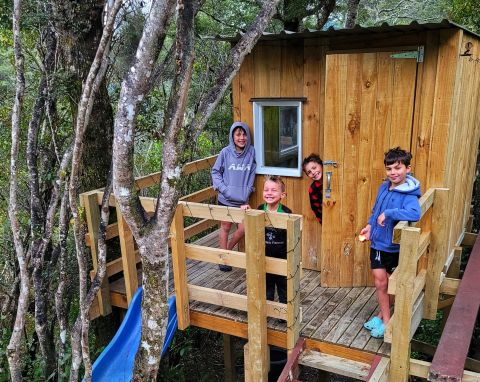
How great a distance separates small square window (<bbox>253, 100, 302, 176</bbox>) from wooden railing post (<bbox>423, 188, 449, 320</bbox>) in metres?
1.62

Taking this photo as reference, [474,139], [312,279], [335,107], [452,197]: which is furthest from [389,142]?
[474,139]

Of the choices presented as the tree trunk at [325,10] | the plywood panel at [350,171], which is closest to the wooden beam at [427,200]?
the plywood panel at [350,171]

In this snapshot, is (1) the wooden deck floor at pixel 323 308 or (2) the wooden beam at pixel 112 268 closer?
(1) the wooden deck floor at pixel 323 308

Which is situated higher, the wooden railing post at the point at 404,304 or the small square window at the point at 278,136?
the small square window at the point at 278,136

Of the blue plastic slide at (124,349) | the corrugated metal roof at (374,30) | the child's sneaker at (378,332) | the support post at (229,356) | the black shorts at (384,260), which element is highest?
the corrugated metal roof at (374,30)

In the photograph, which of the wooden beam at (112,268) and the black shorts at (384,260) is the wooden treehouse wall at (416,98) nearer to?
the black shorts at (384,260)

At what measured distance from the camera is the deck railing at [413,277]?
3.03m

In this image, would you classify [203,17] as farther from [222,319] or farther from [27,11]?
[222,319]

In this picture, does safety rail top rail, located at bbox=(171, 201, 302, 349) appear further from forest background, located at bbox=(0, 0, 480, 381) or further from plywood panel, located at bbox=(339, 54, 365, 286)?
plywood panel, located at bbox=(339, 54, 365, 286)

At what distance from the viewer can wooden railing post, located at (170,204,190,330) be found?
12.6ft

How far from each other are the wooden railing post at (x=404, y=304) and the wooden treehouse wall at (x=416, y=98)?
1.00 m

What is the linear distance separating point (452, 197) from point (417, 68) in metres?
1.45

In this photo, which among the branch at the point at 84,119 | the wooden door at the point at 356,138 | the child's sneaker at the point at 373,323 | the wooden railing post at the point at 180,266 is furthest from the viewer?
the wooden door at the point at 356,138

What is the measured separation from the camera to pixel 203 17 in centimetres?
1037
